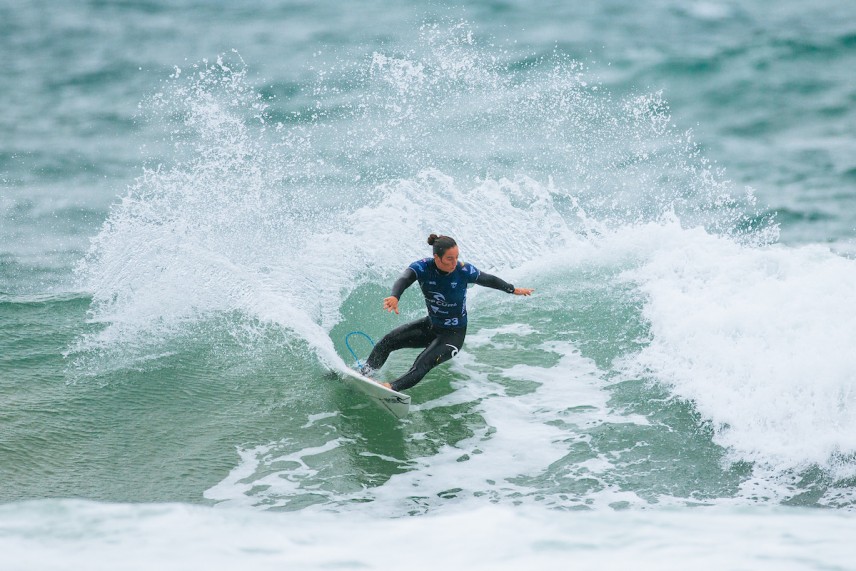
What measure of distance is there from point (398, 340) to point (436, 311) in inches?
20.2

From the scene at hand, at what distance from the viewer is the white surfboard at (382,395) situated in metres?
8.32

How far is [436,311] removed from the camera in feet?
29.6

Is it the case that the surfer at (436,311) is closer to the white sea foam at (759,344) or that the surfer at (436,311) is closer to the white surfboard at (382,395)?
the white surfboard at (382,395)

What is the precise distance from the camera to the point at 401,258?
1190cm

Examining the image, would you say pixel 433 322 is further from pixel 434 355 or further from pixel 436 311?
pixel 434 355

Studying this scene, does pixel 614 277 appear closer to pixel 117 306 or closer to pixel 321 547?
pixel 117 306

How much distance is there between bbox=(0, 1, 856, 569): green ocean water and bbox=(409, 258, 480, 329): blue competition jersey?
79 centimetres

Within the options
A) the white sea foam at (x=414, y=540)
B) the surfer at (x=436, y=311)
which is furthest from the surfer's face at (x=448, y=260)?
the white sea foam at (x=414, y=540)

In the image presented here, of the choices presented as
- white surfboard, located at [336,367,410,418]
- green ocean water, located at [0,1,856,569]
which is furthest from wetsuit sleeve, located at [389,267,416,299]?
green ocean water, located at [0,1,856,569]

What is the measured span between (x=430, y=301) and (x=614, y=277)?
11.7 feet

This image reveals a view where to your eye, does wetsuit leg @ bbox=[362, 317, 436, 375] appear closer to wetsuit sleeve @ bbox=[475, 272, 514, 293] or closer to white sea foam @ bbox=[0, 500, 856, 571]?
wetsuit sleeve @ bbox=[475, 272, 514, 293]

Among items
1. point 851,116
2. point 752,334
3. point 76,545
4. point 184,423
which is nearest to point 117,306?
point 184,423

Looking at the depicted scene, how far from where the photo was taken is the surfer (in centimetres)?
862

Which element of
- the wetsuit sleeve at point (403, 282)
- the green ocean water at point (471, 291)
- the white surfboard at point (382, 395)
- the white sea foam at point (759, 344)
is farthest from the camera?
the wetsuit sleeve at point (403, 282)
